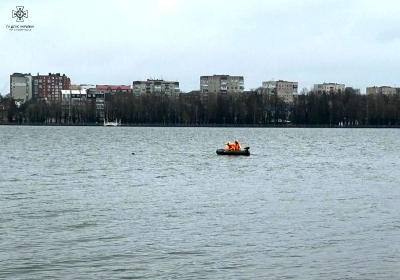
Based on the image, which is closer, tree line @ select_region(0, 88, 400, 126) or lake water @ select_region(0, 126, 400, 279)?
lake water @ select_region(0, 126, 400, 279)

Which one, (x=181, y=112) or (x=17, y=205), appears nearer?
(x=17, y=205)

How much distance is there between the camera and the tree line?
173 metres

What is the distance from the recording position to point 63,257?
17.3 m

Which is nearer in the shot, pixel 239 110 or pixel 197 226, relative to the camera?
pixel 197 226

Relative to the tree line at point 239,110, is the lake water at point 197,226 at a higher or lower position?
lower

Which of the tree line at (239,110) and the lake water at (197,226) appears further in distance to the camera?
the tree line at (239,110)

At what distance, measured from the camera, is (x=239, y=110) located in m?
174

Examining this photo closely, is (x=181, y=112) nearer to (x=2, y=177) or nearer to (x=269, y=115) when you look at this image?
(x=269, y=115)

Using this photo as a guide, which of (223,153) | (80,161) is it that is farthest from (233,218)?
(223,153)

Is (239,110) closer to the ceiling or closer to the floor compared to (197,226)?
closer to the ceiling

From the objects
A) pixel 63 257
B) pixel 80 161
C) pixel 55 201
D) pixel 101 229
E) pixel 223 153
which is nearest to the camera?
pixel 63 257

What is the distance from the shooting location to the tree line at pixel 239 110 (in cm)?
17325

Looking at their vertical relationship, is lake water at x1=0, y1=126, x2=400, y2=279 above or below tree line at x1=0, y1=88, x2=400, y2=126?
below

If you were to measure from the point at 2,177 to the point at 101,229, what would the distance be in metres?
16.9
